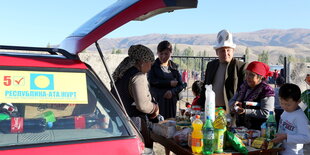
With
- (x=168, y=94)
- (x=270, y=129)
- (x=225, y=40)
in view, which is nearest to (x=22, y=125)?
(x=270, y=129)

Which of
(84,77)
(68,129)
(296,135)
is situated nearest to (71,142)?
(68,129)

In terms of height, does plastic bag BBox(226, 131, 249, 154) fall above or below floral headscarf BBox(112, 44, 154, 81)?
below

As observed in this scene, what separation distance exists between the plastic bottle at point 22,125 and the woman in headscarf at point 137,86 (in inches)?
51.4

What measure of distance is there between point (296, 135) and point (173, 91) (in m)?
2.52

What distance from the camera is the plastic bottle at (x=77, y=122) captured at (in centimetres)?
217

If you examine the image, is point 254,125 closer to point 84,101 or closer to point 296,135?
point 296,135

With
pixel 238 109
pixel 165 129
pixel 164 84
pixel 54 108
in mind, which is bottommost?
pixel 165 129

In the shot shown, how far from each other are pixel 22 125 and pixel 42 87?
0.27 meters

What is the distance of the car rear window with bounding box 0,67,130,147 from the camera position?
2.05m

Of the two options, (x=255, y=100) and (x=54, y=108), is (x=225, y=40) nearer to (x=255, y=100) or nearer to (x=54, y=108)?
(x=255, y=100)

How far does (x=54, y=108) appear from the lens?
2.20 meters

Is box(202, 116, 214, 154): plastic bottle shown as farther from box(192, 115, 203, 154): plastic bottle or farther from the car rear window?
the car rear window

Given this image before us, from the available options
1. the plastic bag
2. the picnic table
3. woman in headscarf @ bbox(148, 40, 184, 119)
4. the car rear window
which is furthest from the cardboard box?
woman in headscarf @ bbox(148, 40, 184, 119)

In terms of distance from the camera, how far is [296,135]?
3039mm
